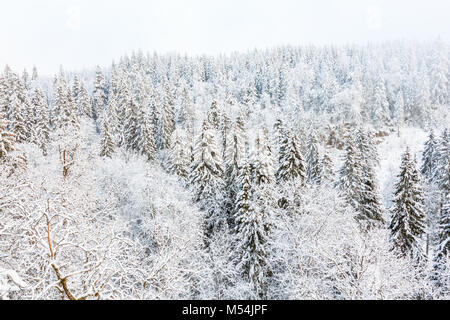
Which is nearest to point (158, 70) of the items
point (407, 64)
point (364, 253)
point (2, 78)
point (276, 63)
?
point (276, 63)

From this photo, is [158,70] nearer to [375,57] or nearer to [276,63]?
[276,63]

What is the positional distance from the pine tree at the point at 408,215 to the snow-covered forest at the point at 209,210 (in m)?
0.12

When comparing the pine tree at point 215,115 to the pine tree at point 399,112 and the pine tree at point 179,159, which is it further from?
the pine tree at point 399,112

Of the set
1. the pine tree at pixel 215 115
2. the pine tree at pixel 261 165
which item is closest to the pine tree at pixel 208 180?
the pine tree at pixel 261 165

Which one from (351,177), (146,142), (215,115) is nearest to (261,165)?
(351,177)

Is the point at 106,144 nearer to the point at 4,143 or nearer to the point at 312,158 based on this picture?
Result: the point at 4,143

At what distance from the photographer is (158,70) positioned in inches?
4488

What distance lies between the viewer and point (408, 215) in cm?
2358

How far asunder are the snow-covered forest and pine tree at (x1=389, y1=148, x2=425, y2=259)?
12 centimetres

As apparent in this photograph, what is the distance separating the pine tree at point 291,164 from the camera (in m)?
28.2

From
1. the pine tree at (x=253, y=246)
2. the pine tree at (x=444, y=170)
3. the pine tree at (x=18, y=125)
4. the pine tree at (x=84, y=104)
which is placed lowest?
the pine tree at (x=253, y=246)

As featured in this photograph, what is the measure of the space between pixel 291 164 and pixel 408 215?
11.4 m

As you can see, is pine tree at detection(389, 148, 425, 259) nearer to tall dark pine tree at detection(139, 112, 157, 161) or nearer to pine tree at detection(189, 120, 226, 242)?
pine tree at detection(189, 120, 226, 242)
